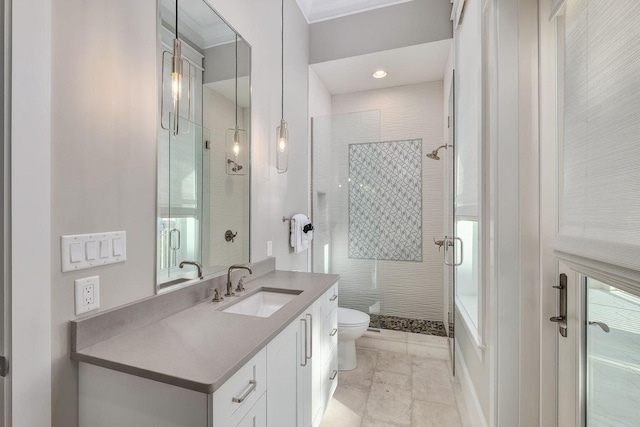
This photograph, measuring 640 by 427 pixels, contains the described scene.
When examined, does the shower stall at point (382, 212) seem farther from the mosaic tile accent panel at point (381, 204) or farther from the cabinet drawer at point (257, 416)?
the cabinet drawer at point (257, 416)

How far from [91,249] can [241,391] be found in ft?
2.19

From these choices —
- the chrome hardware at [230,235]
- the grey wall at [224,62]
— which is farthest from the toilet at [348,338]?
the grey wall at [224,62]

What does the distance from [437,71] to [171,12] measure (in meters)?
2.54

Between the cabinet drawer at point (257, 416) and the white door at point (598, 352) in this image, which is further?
the cabinet drawer at point (257, 416)

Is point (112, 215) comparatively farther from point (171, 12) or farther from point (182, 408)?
point (171, 12)

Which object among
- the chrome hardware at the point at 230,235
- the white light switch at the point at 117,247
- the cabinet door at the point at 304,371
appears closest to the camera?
the white light switch at the point at 117,247

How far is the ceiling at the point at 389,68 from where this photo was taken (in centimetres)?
258

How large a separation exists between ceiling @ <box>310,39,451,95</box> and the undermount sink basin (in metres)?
2.24

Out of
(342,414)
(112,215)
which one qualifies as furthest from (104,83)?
(342,414)

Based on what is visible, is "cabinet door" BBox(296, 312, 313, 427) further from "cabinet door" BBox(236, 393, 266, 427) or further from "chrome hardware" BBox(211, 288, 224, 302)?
"chrome hardware" BBox(211, 288, 224, 302)

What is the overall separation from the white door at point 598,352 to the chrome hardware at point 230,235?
1561mm

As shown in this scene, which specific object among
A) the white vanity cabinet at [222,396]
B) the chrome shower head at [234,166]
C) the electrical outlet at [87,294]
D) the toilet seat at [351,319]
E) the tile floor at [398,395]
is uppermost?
the chrome shower head at [234,166]

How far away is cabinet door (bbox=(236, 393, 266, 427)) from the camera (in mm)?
898

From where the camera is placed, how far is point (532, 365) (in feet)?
3.99
